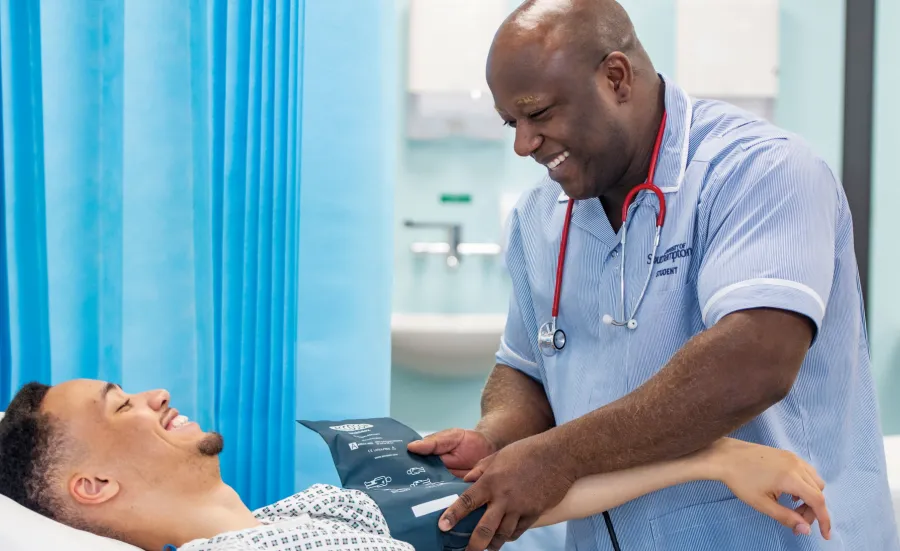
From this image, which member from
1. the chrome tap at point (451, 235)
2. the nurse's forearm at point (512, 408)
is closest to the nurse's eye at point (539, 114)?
the nurse's forearm at point (512, 408)

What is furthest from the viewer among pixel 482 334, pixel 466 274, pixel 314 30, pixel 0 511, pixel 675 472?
Answer: pixel 466 274

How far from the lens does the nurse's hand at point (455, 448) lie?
4.49 feet

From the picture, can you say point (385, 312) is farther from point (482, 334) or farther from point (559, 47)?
point (482, 334)

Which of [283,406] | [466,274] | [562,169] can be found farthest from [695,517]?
[466,274]

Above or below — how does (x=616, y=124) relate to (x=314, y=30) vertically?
below

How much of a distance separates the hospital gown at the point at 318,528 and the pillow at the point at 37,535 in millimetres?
113

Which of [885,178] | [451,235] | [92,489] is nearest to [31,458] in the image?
[92,489]

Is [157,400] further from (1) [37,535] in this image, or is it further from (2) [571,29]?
(2) [571,29]

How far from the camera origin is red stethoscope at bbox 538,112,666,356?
1237 millimetres

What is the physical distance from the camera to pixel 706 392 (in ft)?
3.42

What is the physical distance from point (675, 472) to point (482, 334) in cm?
205

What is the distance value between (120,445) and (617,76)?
0.94 m

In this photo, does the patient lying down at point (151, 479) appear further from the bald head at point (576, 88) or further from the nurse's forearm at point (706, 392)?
the bald head at point (576, 88)

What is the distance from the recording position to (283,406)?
69.9 inches
